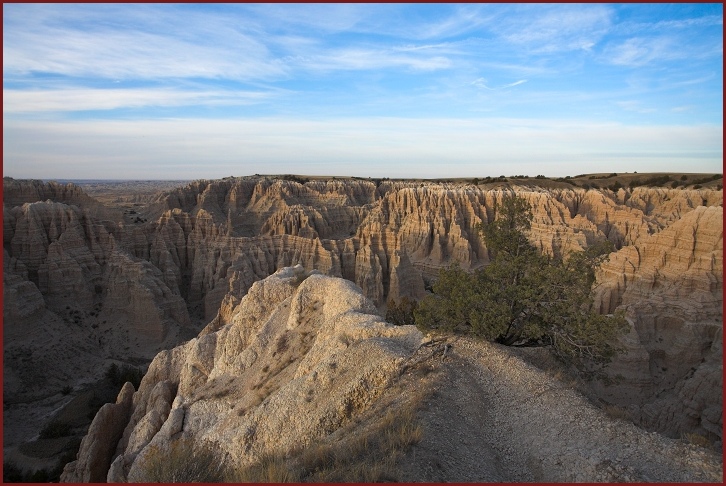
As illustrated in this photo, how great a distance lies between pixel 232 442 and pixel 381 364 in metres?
4.53

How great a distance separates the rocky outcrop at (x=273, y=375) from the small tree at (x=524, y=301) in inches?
64.0

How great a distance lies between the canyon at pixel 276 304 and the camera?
14.2m

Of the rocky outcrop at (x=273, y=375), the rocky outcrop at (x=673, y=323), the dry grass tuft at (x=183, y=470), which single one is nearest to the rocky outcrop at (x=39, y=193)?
the rocky outcrop at (x=273, y=375)

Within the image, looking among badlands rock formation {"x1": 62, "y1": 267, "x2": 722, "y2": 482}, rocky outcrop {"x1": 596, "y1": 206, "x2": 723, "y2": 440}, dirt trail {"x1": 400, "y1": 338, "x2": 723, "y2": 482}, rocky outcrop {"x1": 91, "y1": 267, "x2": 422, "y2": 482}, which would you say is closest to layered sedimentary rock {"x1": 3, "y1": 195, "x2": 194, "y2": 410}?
rocky outcrop {"x1": 91, "y1": 267, "x2": 422, "y2": 482}

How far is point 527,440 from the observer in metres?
8.59

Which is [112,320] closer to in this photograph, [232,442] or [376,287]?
[376,287]

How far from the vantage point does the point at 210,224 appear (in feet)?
172

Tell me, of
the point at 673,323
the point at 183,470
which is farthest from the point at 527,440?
the point at 673,323

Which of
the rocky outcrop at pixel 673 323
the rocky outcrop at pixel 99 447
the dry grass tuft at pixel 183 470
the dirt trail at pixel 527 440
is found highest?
the dirt trail at pixel 527 440

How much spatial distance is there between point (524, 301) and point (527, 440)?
13.1 ft

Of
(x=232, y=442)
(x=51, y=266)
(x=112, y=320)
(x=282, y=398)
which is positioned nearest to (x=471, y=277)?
(x=282, y=398)

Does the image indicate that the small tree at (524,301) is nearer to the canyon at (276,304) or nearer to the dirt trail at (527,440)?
the canyon at (276,304)

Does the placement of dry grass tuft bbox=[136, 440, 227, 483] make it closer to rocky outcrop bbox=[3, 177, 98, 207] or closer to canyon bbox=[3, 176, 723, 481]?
canyon bbox=[3, 176, 723, 481]

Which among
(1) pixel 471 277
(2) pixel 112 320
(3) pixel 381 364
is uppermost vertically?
(1) pixel 471 277
